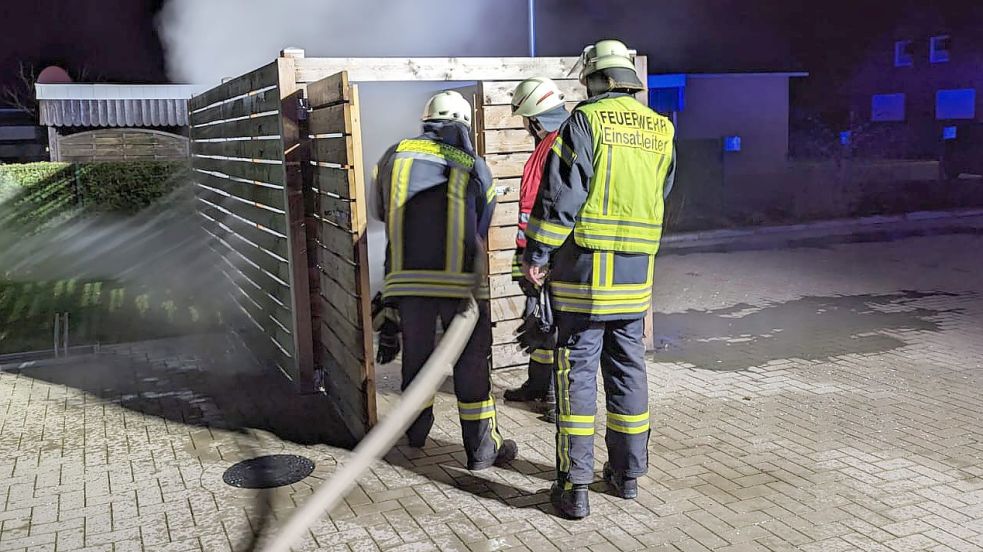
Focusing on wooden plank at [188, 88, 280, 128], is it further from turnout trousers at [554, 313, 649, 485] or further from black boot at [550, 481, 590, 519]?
black boot at [550, 481, 590, 519]

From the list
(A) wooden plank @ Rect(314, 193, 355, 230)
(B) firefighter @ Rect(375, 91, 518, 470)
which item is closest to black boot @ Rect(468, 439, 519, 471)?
(B) firefighter @ Rect(375, 91, 518, 470)

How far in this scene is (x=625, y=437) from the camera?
4328mm

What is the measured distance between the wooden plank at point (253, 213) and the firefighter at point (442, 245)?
5.77 ft

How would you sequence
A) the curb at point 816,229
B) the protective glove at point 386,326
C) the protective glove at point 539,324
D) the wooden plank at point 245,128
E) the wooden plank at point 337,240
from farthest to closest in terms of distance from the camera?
the curb at point 816,229 → the wooden plank at point 245,128 → the wooden plank at point 337,240 → the protective glove at point 386,326 → the protective glove at point 539,324

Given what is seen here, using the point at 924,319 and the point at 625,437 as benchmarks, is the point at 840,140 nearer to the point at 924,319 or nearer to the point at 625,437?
the point at 924,319

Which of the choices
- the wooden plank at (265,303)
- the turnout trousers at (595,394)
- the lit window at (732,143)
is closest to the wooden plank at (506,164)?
the wooden plank at (265,303)

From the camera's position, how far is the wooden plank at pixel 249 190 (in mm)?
6457

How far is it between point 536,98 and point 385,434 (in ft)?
7.07

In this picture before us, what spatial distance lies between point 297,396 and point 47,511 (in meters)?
2.17

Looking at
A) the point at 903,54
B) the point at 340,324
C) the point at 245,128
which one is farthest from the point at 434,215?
the point at 903,54

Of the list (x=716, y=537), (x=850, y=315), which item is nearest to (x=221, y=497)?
(x=716, y=537)

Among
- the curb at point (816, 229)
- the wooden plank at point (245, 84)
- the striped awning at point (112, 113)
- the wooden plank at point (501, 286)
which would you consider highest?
the striped awning at point (112, 113)

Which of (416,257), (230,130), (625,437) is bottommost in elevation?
(625,437)

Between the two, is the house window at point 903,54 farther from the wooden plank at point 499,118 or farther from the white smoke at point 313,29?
the wooden plank at point 499,118
